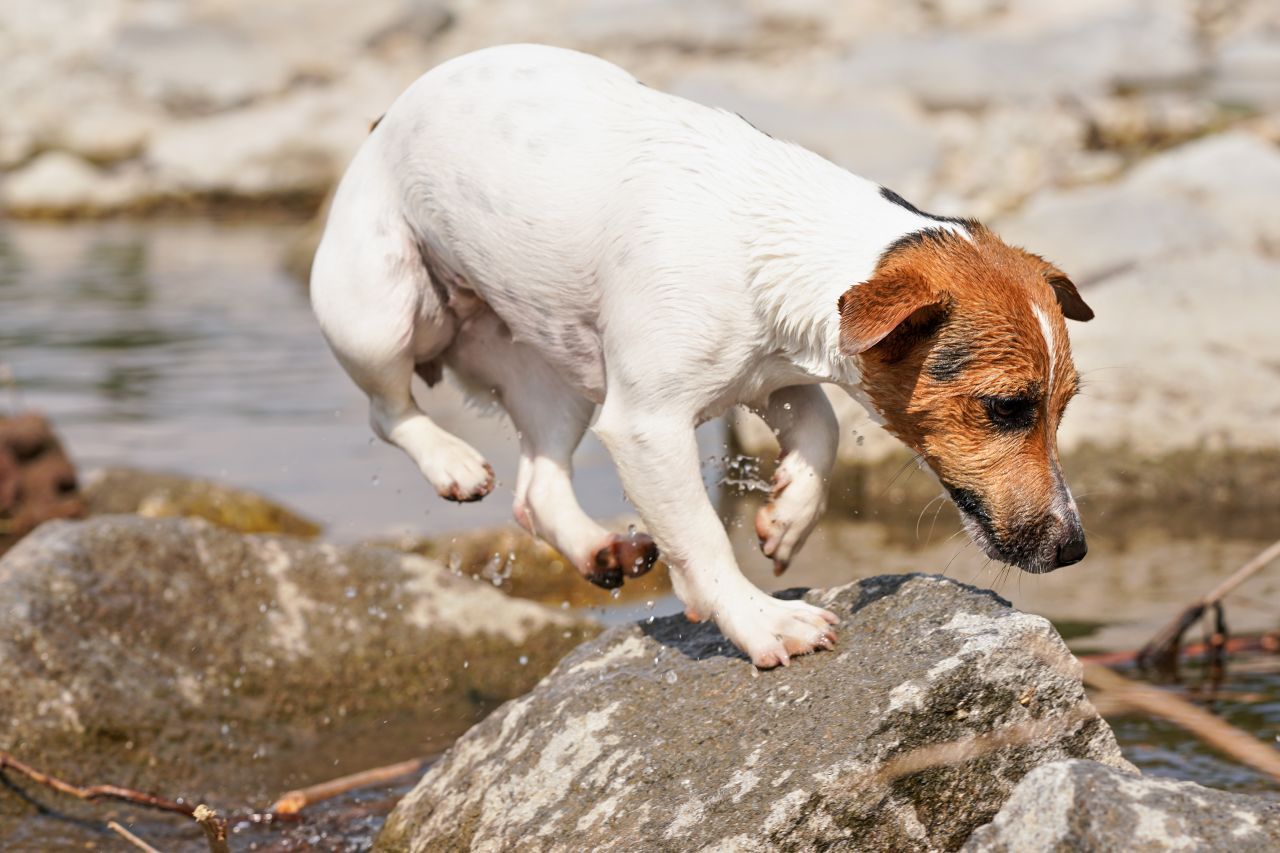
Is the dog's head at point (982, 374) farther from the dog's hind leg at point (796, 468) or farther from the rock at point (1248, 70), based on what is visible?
the rock at point (1248, 70)

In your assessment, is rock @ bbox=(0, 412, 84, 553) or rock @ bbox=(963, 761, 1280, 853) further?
rock @ bbox=(0, 412, 84, 553)

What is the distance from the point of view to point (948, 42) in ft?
91.4

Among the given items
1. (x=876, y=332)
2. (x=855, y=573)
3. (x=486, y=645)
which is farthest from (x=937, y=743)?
(x=855, y=573)

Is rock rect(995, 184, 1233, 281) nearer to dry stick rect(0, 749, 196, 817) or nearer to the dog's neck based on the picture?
the dog's neck

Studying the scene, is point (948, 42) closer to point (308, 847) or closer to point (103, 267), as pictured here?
point (103, 267)

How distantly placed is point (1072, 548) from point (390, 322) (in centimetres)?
229

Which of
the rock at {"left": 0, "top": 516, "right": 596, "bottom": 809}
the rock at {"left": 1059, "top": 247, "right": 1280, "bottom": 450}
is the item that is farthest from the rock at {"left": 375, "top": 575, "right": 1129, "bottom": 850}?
the rock at {"left": 1059, "top": 247, "right": 1280, "bottom": 450}

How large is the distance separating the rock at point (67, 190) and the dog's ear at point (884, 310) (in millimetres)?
24795

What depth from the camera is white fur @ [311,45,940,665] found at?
4.61 meters

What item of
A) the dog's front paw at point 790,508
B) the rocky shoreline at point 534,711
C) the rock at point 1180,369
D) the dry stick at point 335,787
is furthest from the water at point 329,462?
the rock at point 1180,369

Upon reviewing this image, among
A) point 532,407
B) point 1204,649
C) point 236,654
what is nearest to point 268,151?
point 236,654

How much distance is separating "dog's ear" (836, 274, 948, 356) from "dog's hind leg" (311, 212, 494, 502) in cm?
161

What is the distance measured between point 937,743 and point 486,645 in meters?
3.29

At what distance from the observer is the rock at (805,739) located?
14.1 feet
